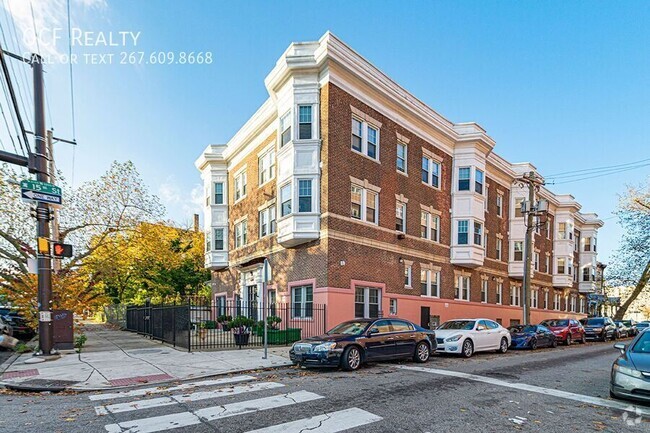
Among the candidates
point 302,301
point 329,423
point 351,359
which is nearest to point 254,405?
point 329,423

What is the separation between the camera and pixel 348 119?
18.5 meters

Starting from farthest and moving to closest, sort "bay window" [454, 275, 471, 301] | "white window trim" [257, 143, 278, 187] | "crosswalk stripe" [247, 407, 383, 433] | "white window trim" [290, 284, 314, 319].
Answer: "bay window" [454, 275, 471, 301], "white window trim" [257, 143, 278, 187], "white window trim" [290, 284, 314, 319], "crosswalk stripe" [247, 407, 383, 433]

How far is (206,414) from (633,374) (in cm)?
759

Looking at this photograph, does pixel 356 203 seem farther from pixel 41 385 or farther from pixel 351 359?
pixel 41 385

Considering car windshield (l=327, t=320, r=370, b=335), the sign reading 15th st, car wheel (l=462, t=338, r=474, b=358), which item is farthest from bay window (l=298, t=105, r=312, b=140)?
car wheel (l=462, t=338, r=474, b=358)

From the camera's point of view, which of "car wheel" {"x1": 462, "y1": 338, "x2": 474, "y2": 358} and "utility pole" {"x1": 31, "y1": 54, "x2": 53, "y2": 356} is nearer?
"utility pole" {"x1": 31, "y1": 54, "x2": 53, "y2": 356}

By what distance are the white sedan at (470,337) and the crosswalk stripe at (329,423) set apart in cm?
848

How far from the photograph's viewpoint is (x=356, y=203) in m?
18.8

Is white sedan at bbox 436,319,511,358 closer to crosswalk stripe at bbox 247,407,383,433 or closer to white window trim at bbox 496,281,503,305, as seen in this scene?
crosswalk stripe at bbox 247,407,383,433

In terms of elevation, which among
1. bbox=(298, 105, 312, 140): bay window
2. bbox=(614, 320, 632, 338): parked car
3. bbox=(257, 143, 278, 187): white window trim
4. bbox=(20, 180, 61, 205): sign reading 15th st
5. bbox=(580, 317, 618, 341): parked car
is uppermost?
bbox=(298, 105, 312, 140): bay window

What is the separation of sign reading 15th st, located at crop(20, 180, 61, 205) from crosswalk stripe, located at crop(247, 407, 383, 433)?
10.3 metres

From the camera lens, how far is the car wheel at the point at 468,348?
1401cm

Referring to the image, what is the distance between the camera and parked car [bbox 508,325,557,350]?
56.9 ft

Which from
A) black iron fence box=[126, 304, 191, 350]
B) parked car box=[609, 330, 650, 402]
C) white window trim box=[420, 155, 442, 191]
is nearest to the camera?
parked car box=[609, 330, 650, 402]
